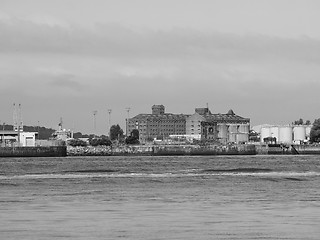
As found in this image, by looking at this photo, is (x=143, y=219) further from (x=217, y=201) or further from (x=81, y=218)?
(x=217, y=201)

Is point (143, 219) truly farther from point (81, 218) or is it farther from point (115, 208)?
point (115, 208)

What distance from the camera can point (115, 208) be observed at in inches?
1891

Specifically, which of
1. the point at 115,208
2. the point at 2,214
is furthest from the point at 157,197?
the point at 2,214

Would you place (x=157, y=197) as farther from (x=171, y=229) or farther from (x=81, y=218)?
(x=171, y=229)

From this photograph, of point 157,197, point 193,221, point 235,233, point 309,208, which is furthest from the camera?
point 157,197

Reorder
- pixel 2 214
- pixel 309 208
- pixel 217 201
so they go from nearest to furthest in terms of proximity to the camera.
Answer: pixel 2 214 → pixel 309 208 → pixel 217 201

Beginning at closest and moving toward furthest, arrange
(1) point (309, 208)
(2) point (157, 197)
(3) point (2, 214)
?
(3) point (2, 214)
(1) point (309, 208)
(2) point (157, 197)

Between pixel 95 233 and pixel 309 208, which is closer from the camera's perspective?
pixel 95 233

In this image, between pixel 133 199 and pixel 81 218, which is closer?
pixel 81 218

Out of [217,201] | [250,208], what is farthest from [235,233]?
[217,201]

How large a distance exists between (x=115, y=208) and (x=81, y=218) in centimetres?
587

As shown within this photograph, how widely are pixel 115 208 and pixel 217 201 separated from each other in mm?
7501

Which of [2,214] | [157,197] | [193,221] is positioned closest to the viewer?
[193,221]

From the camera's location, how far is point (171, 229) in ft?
125
